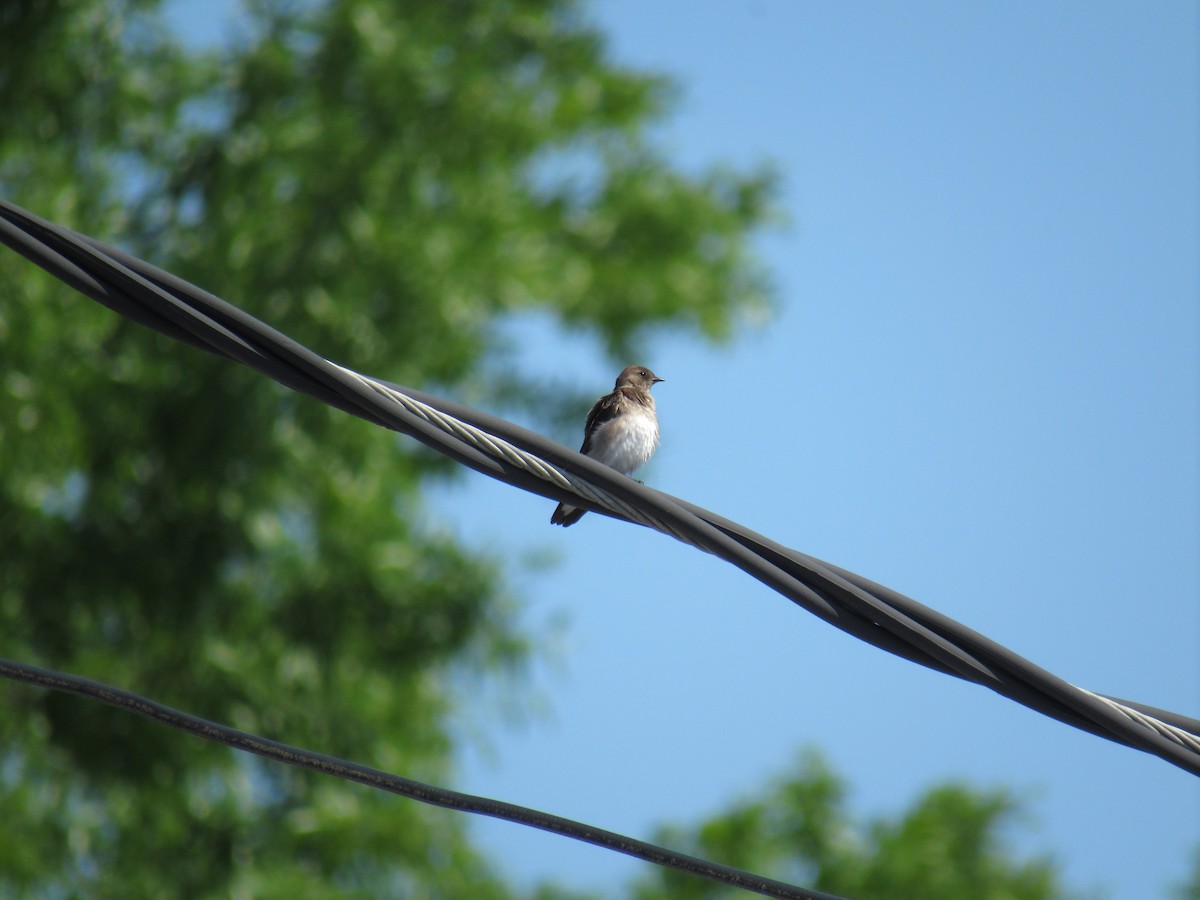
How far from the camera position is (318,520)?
10609mm

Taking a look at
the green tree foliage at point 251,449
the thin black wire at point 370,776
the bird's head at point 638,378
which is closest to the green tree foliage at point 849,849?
the green tree foliage at point 251,449

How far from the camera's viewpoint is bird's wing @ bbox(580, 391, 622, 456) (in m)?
6.12

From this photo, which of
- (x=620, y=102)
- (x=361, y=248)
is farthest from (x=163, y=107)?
(x=620, y=102)

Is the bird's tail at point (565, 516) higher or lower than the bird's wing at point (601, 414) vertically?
lower

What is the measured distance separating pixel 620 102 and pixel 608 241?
→ 50.9 inches

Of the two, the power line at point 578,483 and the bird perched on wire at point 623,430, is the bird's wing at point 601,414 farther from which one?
the power line at point 578,483

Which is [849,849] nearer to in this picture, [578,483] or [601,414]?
[601,414]

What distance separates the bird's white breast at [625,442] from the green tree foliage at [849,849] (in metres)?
6.86

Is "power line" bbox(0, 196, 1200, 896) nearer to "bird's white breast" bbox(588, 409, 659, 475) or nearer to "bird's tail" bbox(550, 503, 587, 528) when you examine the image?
"bird's tail" bbox(550, 503, 587, 528)

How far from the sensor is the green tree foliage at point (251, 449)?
31.9 feet

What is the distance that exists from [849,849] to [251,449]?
22.0ft

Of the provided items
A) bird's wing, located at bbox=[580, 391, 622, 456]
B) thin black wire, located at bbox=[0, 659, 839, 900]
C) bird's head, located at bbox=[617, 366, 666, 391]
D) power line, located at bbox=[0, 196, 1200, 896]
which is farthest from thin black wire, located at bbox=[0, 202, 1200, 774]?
bird's head, located at bbox=[617, 366, 666, 391]

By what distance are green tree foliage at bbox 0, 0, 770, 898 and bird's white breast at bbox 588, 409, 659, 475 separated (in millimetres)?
4357

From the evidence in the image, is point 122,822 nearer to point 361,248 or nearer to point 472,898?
point 472,898
